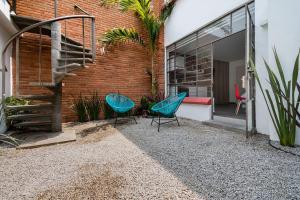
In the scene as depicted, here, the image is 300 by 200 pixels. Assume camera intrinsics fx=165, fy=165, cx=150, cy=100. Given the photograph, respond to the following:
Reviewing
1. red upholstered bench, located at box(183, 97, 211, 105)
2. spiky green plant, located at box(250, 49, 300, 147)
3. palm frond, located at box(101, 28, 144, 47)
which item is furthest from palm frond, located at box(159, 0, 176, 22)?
spiky green plant, located at box(250, 49, 300, 147)

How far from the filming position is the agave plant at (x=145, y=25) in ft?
15.9

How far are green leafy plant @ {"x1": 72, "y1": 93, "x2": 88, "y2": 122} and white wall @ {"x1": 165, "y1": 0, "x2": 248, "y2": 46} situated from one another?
3492 mm

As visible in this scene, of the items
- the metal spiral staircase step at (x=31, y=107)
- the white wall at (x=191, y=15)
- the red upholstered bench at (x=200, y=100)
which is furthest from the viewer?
the red upholstered bench at (x=200, y=100)

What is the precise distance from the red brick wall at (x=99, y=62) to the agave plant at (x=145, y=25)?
0.28 m

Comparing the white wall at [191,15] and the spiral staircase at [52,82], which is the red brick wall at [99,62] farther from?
the spiral staircase at [52,82]

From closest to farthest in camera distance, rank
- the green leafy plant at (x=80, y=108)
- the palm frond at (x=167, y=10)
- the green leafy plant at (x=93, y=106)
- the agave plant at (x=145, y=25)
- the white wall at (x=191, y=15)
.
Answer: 1. the white wall at (x=191, y=15)
2. the green leafy plant at (x=80, y=108)
3. the green leafy plant at (x=93, y=106)
4. the agave plant at (x=145, y=25)
5. the palm frond at (x=167, y=10)

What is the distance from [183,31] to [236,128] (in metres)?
3.31

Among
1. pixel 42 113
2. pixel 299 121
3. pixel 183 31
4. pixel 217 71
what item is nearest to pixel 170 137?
pixel 299 121

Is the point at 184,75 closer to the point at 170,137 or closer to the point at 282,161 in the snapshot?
the point at 170,137

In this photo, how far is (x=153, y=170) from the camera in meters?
1.70

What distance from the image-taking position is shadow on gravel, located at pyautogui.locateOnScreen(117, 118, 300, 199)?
1315 mm

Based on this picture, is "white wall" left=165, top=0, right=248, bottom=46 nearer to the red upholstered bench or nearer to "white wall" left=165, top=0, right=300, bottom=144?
"white wall" left=165, top=0, right=300, bottom=144

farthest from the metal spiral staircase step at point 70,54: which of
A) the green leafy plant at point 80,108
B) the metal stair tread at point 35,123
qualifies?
the green leafy plant at point 80,108

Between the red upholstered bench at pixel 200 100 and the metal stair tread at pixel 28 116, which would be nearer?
the metal stair tread at pixel 28 116
